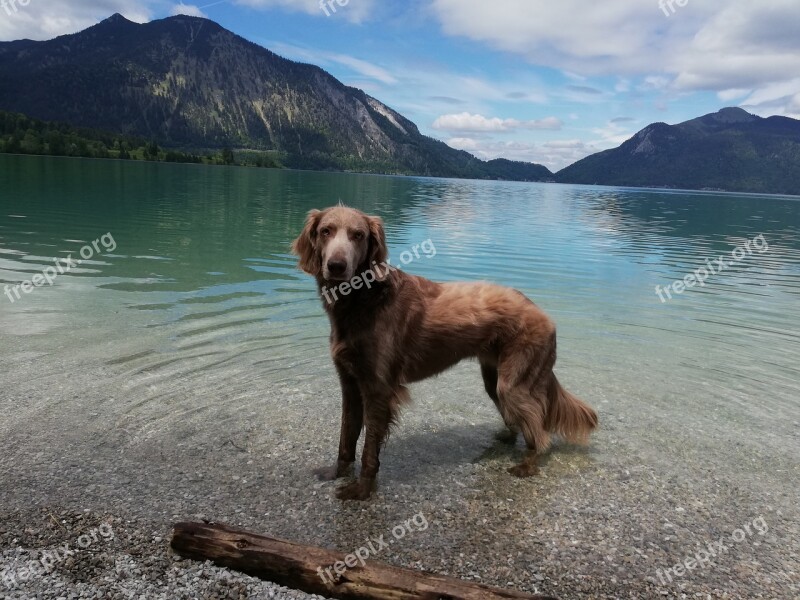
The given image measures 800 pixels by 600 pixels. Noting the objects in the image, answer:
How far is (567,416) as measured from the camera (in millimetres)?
7895

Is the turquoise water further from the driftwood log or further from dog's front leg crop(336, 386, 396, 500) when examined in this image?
the driftwood log

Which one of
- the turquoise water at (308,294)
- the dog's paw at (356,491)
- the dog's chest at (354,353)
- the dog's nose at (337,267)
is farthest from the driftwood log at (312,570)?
the turquoise water at (308,294)

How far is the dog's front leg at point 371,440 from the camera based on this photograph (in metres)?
6.53

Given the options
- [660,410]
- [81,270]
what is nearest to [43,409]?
[660,410]

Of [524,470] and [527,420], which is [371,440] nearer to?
[527,420]

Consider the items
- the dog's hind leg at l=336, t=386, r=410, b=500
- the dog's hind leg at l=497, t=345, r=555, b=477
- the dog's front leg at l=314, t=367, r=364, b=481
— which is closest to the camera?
the dog's hind leg at l=336, t=386, r=410, b=500

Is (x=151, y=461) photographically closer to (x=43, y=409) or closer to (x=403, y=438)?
(x=43, y=409)

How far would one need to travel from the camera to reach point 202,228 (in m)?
34.3

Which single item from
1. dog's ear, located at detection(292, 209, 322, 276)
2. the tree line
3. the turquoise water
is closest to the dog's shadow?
dog's ear, located at detection(292, 209, 322, 276)

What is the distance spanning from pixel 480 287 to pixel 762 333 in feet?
42.8

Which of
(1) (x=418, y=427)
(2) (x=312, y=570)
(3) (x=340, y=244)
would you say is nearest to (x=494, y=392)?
(1) (x=418, y=427)

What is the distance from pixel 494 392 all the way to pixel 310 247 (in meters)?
3.74

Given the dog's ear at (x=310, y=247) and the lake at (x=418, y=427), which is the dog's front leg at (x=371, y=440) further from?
the dog's ear at (x=310, y=247)

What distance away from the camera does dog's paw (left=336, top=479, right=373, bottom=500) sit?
6.67 m
